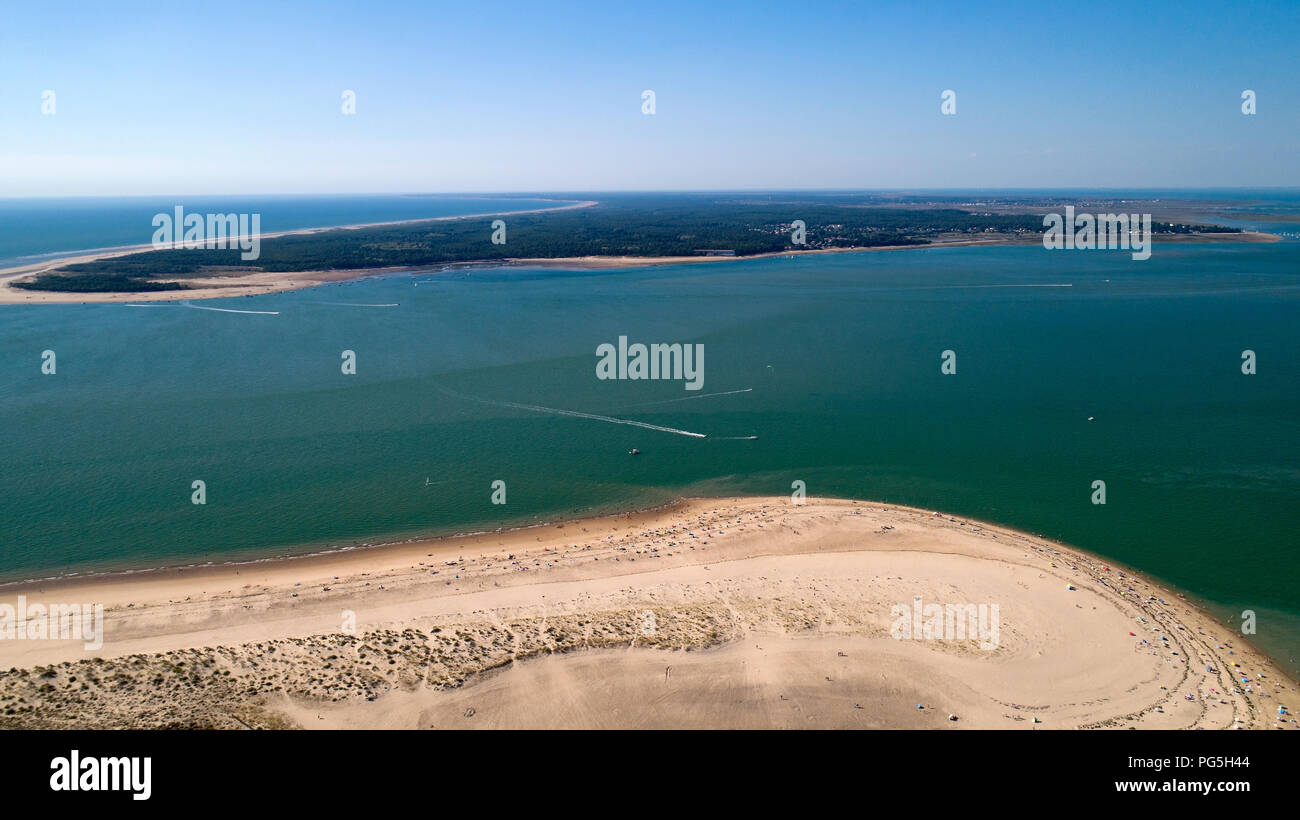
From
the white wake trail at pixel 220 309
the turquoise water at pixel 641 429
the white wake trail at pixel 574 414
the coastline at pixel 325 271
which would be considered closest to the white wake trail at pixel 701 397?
the turquoise water at pixel 641 429

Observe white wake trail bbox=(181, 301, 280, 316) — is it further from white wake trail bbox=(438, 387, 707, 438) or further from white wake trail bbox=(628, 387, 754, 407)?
white wake trail bbox=(628, 387, 754, 407)

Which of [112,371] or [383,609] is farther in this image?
[112,371]

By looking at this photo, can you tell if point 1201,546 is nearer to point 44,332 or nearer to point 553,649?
point 553,649

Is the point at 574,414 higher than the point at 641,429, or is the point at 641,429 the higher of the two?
the point at 574,414

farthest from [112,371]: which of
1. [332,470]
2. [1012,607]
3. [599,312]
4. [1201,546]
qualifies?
[1201,546]

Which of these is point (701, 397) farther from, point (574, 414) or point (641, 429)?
point (574, 414)

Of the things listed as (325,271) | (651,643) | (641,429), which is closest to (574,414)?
(641,429)
